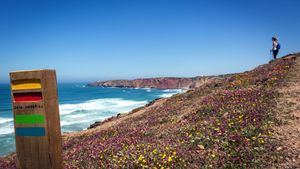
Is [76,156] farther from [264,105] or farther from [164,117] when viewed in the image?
[264,105]

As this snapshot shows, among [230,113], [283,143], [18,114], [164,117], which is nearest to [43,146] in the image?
[18,114]

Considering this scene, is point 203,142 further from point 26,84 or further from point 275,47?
point 275,47

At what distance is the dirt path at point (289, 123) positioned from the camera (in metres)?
8.76

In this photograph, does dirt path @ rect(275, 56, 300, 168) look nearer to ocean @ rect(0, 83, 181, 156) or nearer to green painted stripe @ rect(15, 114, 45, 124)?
green painted stripe @ rect(15, 114, 45, 124)

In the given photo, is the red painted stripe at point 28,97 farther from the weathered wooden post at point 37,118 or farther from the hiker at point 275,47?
the hiker at point 275,47

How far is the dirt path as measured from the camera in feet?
28.7

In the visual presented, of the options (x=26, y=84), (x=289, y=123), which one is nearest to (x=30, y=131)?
(x=26, y=84)

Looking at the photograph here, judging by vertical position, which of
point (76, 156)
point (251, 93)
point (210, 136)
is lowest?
point (76, 156)

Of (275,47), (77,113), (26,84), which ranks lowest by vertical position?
(77,113)

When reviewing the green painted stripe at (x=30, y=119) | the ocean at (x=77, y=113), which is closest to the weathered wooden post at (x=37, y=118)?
the green painted stripe at (x=30, y=119)

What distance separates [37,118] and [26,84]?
55 centimetres

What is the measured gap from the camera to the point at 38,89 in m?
4.46

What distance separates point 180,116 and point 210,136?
5882 millimetres

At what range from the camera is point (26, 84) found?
14.9ft
